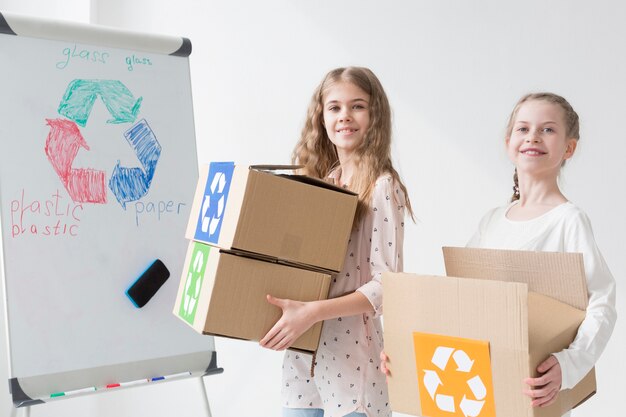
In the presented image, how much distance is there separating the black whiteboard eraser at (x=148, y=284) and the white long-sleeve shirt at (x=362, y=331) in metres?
0.61

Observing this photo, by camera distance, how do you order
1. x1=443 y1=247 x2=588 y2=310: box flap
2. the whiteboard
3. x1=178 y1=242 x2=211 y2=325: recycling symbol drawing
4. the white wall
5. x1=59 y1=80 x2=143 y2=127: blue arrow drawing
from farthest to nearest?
the white wall
x1=59 y1=80 x2=143 y2=127: blue arrow drawing
the whiteboard
x1=178 y1=242 x2=211 y2=325: recycling symbol drawing
x1=443 y1=247 x2=588 y2=310: box flap

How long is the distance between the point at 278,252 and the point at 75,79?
936mm

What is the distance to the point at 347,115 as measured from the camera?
167 centimetres

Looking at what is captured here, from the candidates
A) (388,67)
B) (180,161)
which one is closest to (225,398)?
(180,161)

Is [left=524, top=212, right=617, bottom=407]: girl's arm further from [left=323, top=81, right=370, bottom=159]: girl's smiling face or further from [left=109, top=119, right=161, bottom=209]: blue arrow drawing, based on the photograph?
[left=109, top=119, right=161, bottom=209]: blue arrow drawing

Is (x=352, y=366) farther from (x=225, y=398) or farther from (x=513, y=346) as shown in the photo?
(x=225, y=398)

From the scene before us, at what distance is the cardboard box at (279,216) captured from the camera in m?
1.43

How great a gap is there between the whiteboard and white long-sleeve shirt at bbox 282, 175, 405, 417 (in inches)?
24.4

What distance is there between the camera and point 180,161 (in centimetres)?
216

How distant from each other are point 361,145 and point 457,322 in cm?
59

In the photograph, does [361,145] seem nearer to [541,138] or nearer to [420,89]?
[541,138]

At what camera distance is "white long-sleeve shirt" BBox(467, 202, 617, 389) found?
48.4 inches

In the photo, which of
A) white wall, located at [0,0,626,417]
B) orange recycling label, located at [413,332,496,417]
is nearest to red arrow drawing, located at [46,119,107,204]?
white wall, located at [0,0,626,417]

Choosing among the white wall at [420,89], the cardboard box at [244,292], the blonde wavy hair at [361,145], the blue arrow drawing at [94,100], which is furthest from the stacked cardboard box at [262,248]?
the white wall at [420,89]
